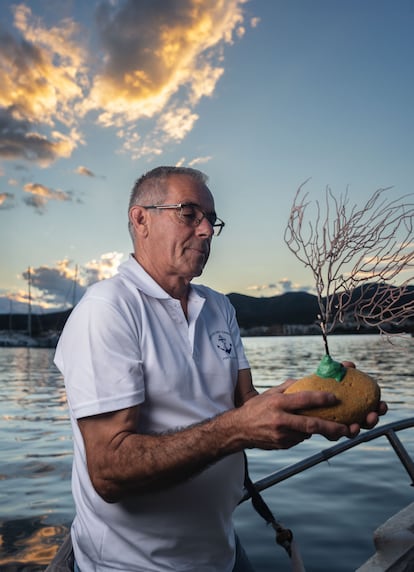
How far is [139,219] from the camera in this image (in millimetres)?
2787

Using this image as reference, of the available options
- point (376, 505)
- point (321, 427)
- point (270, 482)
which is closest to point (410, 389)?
point (376, 505)

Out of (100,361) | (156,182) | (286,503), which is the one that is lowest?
(286,503)

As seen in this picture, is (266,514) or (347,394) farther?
(266,514)

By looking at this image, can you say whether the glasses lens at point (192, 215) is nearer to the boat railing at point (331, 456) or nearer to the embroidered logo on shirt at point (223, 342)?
the embroidered logo on shirt at point (223, 342)

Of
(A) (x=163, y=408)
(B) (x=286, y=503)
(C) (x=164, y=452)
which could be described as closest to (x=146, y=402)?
(A) (x=163, y=408)

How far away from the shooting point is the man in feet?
6.40

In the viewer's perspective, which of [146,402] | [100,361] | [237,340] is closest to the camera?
[100,361]

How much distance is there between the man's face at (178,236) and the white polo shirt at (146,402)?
201 millimetres

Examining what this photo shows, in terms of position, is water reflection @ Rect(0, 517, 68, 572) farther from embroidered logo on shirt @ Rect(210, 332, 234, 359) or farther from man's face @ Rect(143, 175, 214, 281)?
man's face @ Rect(143, 175, 214, 281)

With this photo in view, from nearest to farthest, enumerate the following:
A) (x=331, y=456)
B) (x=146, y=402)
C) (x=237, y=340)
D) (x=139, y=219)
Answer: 1. (x=146, y=402)
2. (x=139, y=219)
3. (x=237, y=340)
4. (x=331, y=456)

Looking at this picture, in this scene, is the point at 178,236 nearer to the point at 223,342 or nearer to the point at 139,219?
the point at 139,219

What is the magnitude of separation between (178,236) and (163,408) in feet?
2.93

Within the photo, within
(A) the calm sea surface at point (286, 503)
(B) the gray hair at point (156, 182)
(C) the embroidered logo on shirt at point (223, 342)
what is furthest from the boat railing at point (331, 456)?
(A) the calm sea surface at point (286, 503)

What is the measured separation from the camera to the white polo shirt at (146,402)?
6.73 feet
